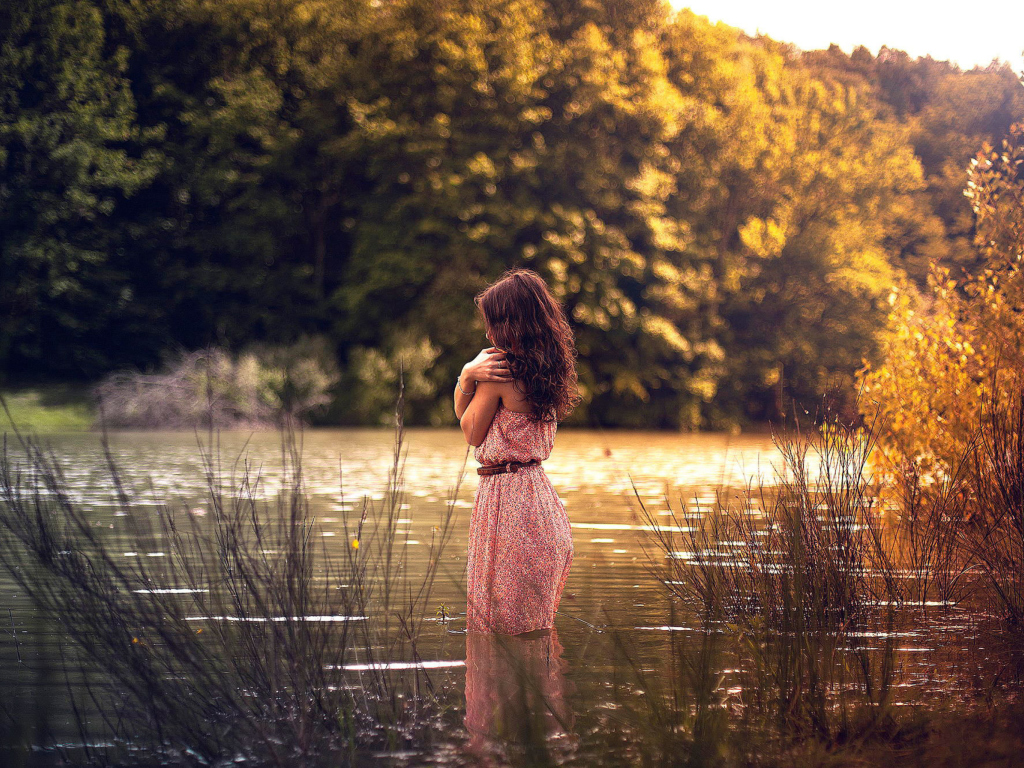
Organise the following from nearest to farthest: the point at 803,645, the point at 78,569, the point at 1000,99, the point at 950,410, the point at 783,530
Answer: the point at 78,569 → the point at 803,645 → the point at 783,530 → the point at 950,410 → the point at 1000,99

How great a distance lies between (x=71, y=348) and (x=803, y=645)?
32369 mm

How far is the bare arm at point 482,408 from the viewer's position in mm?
5113

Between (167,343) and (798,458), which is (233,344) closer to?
(167,343)

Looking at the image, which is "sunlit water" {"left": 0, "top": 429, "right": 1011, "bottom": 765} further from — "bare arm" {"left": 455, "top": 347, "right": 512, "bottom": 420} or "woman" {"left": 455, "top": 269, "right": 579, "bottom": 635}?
"bare arm" {"left": 455, "top": 347, "right": 512, "bottom": 420}

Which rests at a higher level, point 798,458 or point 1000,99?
point 1000,99

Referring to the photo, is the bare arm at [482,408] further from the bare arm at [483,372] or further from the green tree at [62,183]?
the green tree at [62,183]

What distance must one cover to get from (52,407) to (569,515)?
22.4m

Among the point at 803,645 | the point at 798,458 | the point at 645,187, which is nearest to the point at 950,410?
the point at 798,458

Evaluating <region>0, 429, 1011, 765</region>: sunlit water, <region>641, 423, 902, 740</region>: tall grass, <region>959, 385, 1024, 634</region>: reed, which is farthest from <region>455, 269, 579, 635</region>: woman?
<region>959, 385, 1024, 634</region>: reed

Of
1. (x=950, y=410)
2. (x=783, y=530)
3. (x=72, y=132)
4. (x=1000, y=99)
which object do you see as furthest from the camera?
(x=1000, y=99)

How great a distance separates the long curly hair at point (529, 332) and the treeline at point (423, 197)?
83.5 ft

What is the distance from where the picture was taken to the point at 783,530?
559 cm

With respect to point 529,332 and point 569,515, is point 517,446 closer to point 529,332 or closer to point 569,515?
point 529,332

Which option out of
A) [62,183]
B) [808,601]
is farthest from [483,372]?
[62,183]
